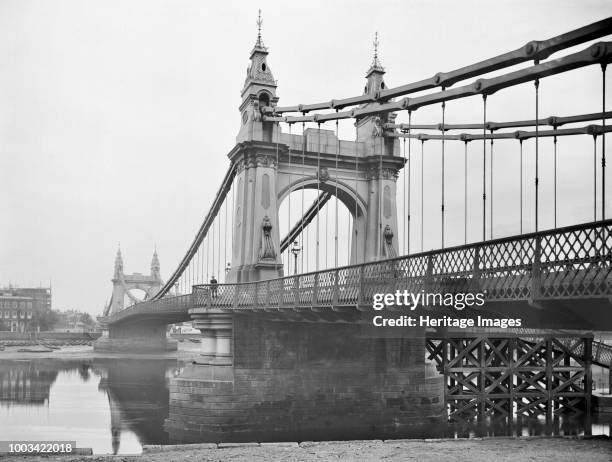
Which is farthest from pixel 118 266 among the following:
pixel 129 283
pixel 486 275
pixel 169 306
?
pixel 486 275

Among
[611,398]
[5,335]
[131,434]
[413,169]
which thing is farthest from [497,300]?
[5,335]

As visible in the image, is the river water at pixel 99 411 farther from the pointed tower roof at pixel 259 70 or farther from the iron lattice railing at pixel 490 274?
the pointed tower roof at pixel 259 70

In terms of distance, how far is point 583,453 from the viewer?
713 inches

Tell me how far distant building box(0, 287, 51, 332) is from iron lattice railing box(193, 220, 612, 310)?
102 m

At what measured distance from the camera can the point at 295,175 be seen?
34.6m

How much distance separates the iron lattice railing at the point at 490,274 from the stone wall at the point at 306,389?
16.5ft

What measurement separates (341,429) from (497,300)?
46.9ft

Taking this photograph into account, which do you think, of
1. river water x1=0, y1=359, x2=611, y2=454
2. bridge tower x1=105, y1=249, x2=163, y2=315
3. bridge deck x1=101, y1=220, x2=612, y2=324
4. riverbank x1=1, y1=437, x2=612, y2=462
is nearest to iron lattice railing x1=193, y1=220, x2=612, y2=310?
bridge deck x1=101, y1=220, x2=612, y2=324

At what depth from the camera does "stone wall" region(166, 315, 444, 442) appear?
87.7 ft

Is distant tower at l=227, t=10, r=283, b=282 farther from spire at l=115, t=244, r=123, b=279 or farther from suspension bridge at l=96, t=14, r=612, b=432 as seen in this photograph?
spire at l=115, t=244, r=123, b=279

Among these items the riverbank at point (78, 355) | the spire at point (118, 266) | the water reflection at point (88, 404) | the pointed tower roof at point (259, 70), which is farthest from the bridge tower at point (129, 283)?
the pointed tower roof at point (259, 70)

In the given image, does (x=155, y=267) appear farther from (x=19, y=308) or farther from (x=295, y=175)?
(x=295, y=175)

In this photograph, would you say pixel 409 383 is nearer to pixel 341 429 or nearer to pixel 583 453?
pixel 341 429

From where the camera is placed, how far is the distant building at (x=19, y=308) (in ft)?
380
